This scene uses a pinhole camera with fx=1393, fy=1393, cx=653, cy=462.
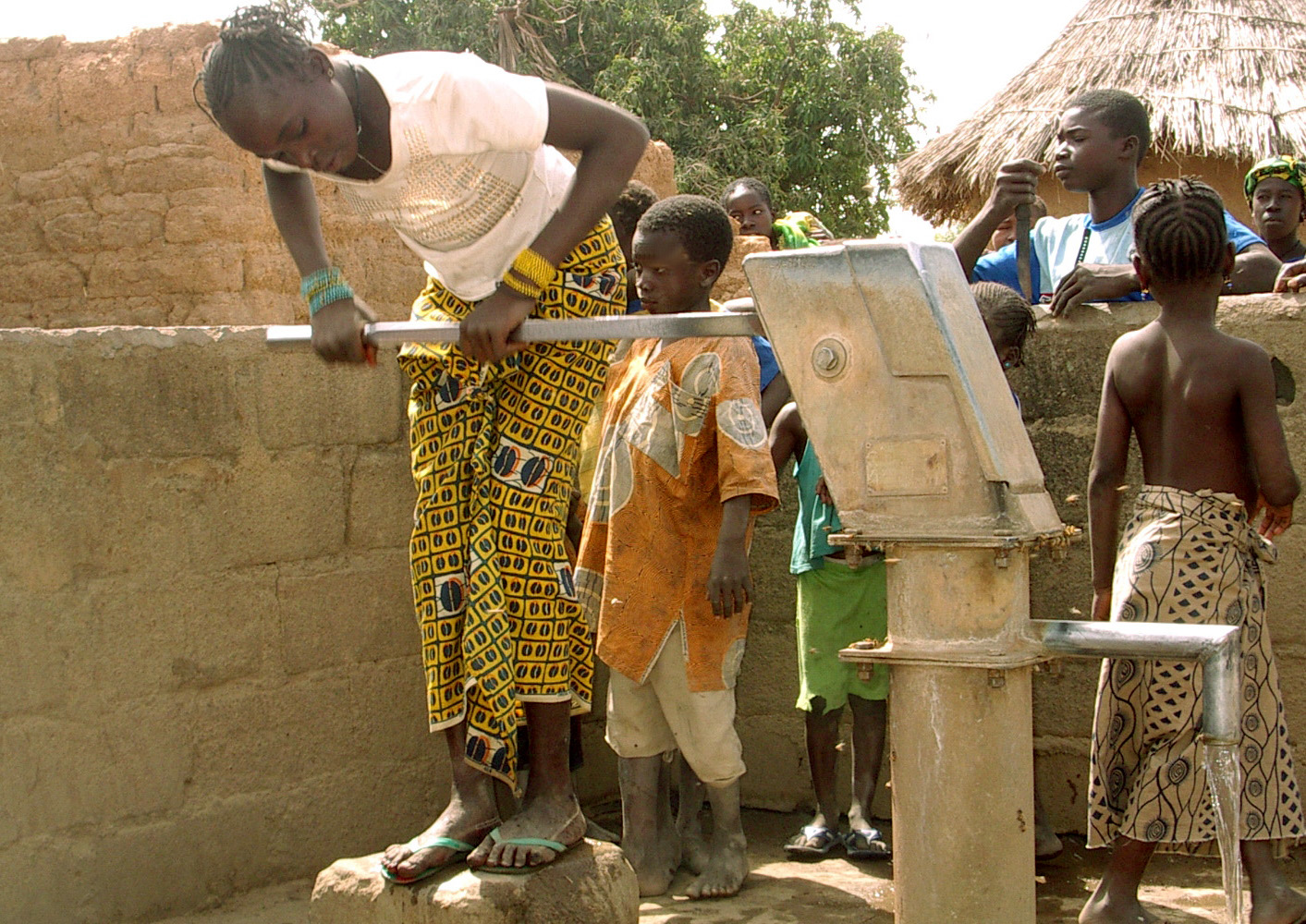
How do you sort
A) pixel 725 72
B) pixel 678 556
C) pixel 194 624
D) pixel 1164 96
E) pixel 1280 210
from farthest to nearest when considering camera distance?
pixel 725 72, pixel 1164 96, pixel 1280 210, pixel 678 556, pixel 194 624

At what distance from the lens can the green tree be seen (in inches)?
524

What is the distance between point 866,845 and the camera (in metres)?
3.50

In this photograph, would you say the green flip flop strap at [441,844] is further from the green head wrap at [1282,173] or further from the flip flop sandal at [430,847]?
the green head wrap at [1282,173]

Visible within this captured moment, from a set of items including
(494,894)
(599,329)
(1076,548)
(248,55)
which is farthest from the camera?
(1076,548)

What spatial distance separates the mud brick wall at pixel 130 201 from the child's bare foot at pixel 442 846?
3089mm

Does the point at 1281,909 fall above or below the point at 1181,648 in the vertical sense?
below

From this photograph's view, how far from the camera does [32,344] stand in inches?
117

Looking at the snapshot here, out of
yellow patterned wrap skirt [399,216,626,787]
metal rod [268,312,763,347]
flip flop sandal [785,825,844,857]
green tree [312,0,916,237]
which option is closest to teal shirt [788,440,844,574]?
flip flop sandal [785,825,844,857]

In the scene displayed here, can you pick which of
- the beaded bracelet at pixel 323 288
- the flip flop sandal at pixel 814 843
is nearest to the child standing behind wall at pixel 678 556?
the flip flop sandal at pixel 814 843

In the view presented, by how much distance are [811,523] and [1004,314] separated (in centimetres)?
72

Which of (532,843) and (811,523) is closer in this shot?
(532,843)

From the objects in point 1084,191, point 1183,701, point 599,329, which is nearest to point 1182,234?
point 1183,701

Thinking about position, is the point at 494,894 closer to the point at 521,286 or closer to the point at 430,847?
the point at 430,847

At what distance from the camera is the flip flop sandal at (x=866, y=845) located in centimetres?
348
